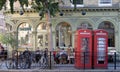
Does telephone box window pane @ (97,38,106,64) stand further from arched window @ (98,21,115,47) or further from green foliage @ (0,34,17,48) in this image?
green foliage @ (0,34,17,48)

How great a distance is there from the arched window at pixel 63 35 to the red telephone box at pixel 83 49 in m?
12.8

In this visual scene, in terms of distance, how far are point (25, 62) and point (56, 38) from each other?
13.7 m

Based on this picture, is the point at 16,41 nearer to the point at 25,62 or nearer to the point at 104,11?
the point at 104,11

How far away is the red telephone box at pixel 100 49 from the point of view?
22.3 m

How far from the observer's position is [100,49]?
22.6 metres

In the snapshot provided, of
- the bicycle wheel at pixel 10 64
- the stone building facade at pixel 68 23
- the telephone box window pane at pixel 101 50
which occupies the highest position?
the stone building facade at pixel 68 23

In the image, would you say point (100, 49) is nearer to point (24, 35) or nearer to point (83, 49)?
point (83, 49)

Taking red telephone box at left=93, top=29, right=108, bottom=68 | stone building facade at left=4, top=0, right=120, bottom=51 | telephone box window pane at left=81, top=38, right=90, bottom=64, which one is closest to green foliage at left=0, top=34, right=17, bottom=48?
stone building facade at left=4, top=0, right=120, bottom=51

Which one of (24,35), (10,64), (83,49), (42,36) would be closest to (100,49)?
(83,49)

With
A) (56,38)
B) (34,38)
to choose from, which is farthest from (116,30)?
(34,38)

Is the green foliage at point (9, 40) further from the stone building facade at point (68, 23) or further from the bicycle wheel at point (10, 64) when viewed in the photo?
the bicycle wheel at point (10, 64)

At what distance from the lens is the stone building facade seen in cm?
3506

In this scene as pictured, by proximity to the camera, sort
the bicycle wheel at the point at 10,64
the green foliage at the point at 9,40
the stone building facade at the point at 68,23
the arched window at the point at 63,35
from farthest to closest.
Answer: the arched window at the point at 63,35
the stone building facade at the point at 68,23
the green foliage at the point at 9,40
the bicycle wheel at the point at 10,64

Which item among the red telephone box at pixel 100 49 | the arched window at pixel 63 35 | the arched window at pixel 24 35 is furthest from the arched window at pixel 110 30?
the red telephone box at pixel 100 49
